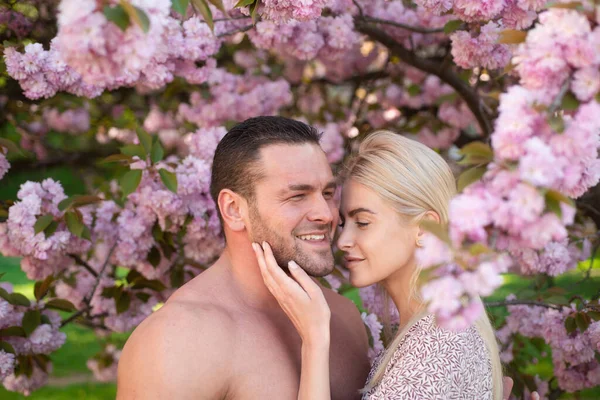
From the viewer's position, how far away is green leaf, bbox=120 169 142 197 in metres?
3.11

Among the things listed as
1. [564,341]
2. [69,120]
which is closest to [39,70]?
[564,341]

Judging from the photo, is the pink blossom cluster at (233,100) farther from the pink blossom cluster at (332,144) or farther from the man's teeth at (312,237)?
the man's teeth at (312,237)

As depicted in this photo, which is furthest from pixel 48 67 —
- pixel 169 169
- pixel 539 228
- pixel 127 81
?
pixel 539 228

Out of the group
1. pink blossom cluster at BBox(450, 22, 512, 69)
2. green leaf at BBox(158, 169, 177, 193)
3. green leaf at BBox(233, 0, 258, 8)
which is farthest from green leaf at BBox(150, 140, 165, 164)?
pink blossom cluster at BBox(450, 22, 512, 69)

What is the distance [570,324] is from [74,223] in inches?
93.4

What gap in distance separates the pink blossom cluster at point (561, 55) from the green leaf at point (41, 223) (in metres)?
2.55

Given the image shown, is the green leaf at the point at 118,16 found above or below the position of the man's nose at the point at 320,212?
above

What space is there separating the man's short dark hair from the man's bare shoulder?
0.55 metres

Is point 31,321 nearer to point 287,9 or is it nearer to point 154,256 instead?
point 154,256

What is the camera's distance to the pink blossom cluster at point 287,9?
93.5 inches

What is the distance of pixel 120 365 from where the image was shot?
244cm

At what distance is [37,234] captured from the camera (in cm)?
334

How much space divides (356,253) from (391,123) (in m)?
3.14

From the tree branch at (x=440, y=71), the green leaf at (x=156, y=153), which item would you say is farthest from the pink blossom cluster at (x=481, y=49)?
the green leaf at (x=156, y=153)
